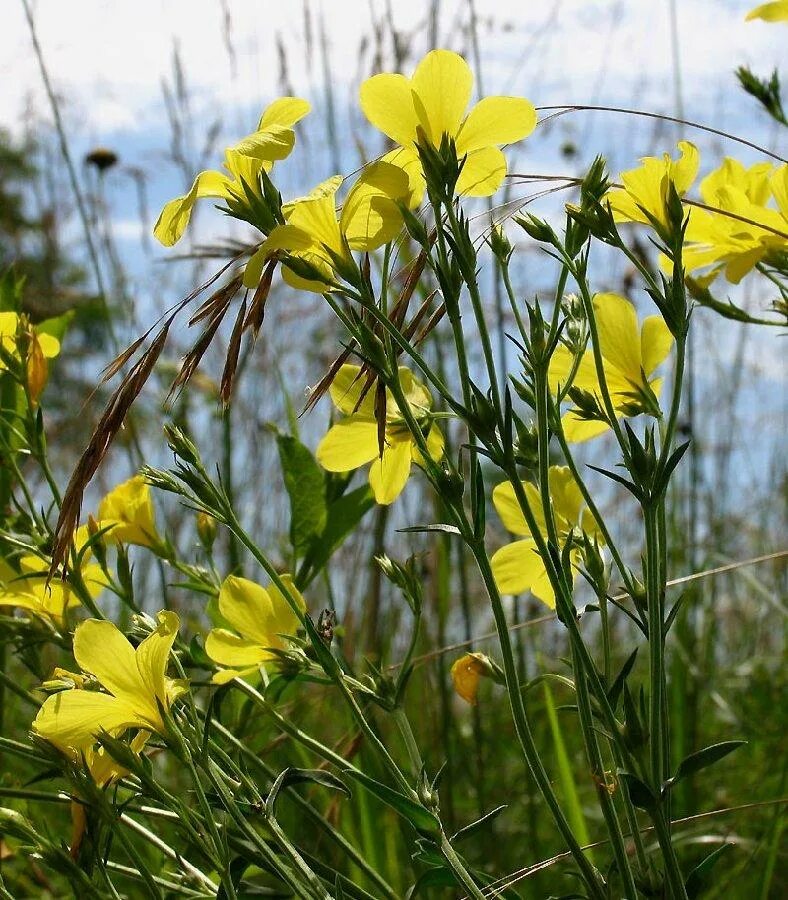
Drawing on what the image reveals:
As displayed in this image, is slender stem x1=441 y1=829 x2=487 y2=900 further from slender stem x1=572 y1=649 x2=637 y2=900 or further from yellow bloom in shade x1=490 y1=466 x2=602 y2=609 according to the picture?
yellow bloom in shade x1=490 y1=466 x2=602 y2=609

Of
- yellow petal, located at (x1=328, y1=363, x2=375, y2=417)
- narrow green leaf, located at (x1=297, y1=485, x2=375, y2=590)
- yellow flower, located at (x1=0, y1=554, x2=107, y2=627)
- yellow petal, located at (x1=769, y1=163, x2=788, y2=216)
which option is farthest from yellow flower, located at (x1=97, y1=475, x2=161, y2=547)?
yellow petal, located at (x1=769, y1=163, x2=788, y2=216)

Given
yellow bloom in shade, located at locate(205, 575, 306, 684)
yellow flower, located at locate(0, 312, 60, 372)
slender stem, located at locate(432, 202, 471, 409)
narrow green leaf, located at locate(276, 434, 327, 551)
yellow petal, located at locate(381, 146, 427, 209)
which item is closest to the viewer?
slender stem, located at locate(432, 202, 471, 409)

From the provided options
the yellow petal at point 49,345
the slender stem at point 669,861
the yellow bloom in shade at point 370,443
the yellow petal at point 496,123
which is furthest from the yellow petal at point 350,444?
the yellow petal at point 49,345

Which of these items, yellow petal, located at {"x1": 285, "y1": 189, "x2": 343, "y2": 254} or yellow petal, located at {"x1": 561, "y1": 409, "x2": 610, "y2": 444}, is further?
yellow petal, located at {"x1": 561, "y1": 409, "x2": 610, "y2": 444}

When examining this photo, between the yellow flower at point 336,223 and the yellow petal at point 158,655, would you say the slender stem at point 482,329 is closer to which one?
the yellow flower at point 336,223

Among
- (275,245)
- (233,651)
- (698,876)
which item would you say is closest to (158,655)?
(233,651)

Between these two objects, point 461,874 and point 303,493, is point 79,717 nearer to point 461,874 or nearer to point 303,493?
point 461,874
